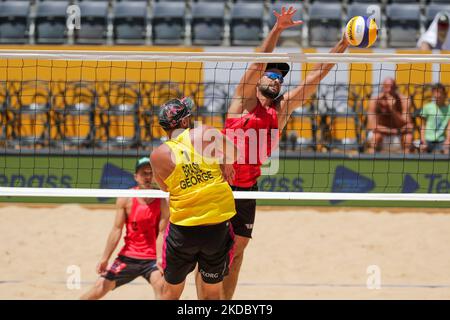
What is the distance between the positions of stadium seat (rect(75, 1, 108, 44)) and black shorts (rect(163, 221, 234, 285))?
23.2 ft

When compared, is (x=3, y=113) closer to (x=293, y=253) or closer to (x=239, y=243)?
(x=293, y=253)

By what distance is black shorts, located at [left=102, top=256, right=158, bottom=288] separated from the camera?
22.9ft

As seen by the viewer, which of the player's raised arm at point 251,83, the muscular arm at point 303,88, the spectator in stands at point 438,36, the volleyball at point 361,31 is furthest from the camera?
the spectator in stands at point 438,36

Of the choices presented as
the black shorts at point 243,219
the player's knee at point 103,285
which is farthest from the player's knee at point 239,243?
the player's knee at point 103,285

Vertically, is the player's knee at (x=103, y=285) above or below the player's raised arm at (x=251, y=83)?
below

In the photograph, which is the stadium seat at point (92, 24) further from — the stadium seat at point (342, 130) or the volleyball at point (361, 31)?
the volleyball at point (361, 31)

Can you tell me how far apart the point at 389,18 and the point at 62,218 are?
5.65m

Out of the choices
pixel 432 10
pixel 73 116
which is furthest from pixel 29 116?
pixel 432 10

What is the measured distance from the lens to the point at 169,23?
1247cm

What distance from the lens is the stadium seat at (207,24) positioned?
40.7 feet

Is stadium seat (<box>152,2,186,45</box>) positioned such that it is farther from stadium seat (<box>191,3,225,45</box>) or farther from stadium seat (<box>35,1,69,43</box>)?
stadium seat (<box>35,1,69,43</box>)

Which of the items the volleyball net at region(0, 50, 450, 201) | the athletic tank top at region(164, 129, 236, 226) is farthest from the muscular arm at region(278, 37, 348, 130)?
the volleyball net at region(0, 50, 450, 201)

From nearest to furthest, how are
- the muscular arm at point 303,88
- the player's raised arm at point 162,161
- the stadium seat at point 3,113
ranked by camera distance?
the player's raised arm at point 162,161
the muscular arm at point 303,88
the stadium seat at point 3,113

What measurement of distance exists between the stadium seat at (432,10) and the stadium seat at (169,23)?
359 centimetres
